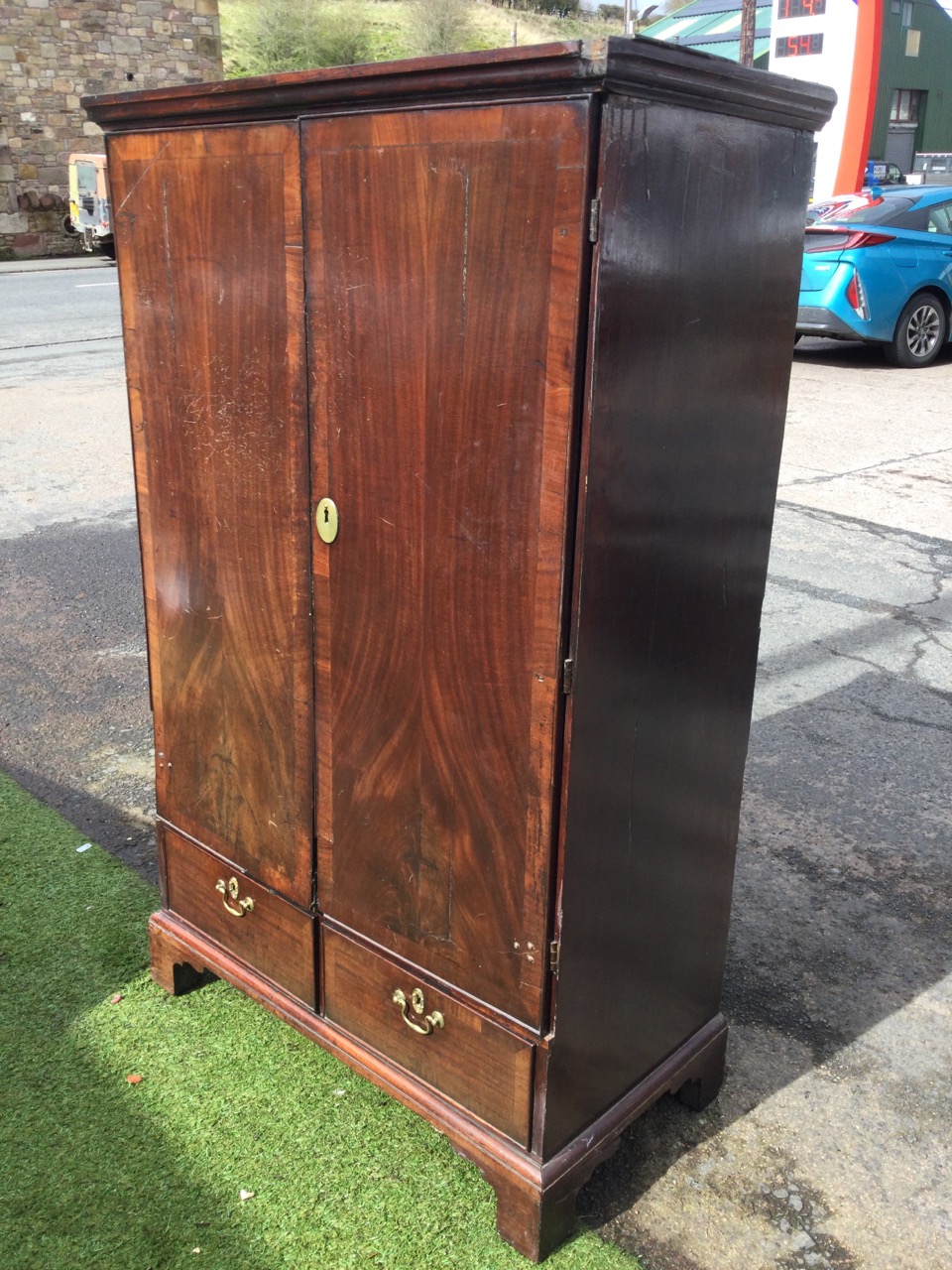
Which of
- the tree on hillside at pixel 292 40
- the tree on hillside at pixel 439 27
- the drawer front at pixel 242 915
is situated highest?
the tree on hillside at pixel 439 27

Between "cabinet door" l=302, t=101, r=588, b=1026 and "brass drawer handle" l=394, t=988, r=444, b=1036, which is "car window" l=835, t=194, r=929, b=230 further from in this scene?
"brass drawer handle" l=394, t=988, r=444, b=1036

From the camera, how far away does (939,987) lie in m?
2.52

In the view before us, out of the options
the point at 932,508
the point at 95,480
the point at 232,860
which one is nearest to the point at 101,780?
the point at 232,860

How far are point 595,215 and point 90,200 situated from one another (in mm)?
20038

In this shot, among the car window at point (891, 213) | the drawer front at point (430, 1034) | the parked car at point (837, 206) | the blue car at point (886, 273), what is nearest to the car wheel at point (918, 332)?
the blue car at point (886, 273)

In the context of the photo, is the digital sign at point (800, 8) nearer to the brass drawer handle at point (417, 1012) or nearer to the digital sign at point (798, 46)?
the digital sign at point (798, 46)

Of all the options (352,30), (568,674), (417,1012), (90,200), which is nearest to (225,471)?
(568,674)

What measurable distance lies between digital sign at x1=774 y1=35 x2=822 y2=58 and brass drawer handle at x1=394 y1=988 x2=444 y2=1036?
85.8ft

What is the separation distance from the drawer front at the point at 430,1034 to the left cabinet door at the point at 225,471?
7.0 inches

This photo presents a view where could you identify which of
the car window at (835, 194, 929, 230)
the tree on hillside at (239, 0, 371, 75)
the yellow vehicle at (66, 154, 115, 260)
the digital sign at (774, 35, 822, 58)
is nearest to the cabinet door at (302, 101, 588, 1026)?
the car window at (835, 194, 929, 230)

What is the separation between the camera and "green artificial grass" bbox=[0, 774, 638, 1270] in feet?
5.96

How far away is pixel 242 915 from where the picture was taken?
227 centimetres

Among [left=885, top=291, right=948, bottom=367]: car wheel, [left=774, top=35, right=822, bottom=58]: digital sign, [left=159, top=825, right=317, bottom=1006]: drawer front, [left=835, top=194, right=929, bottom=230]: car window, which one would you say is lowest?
[left=159, top=825, right=317, bottom=1006]: drawer front

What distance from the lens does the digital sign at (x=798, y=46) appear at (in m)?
23.5
